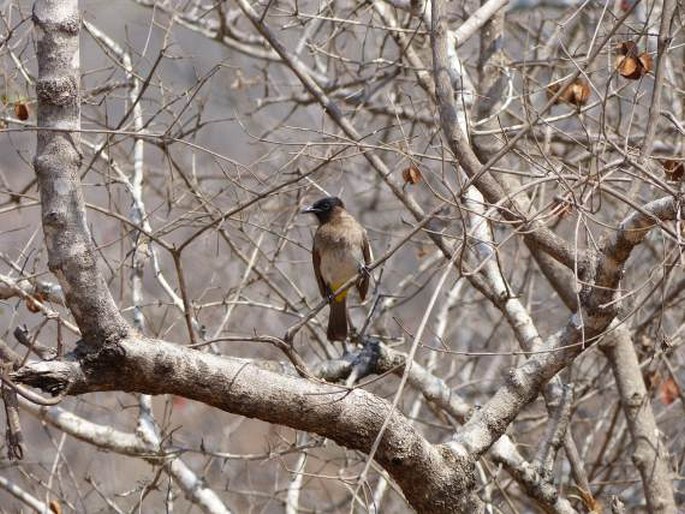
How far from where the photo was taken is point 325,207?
6.77m

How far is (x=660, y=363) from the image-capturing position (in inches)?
244

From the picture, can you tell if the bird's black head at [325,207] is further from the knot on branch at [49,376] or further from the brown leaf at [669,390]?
the knot on branch at [49,376]

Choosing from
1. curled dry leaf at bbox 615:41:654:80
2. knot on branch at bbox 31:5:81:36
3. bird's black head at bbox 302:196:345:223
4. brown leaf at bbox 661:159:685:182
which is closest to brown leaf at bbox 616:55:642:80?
curled dry leaf at bbox 615:41:654:80

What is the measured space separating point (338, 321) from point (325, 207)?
2.70ft

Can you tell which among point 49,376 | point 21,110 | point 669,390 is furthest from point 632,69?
point 669,390

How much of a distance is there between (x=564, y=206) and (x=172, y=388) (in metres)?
1.48

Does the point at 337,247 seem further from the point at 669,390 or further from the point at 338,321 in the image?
the point at 669,390

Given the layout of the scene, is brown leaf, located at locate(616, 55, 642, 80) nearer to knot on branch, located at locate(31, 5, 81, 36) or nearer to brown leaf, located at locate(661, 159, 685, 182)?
brown leaf, located at locate(661, 159, 685, 182)

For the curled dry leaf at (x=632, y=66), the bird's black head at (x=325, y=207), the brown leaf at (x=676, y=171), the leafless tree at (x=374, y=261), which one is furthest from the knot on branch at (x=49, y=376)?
the bird's black head at (x=325, y=207)

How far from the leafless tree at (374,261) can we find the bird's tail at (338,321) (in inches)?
5.9

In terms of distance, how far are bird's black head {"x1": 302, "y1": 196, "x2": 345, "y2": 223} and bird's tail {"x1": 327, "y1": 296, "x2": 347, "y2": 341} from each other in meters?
0.60

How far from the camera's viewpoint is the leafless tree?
2910 millimetres

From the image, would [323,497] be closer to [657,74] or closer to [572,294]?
[572,294]

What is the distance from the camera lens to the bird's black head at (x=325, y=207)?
21.8 ft
